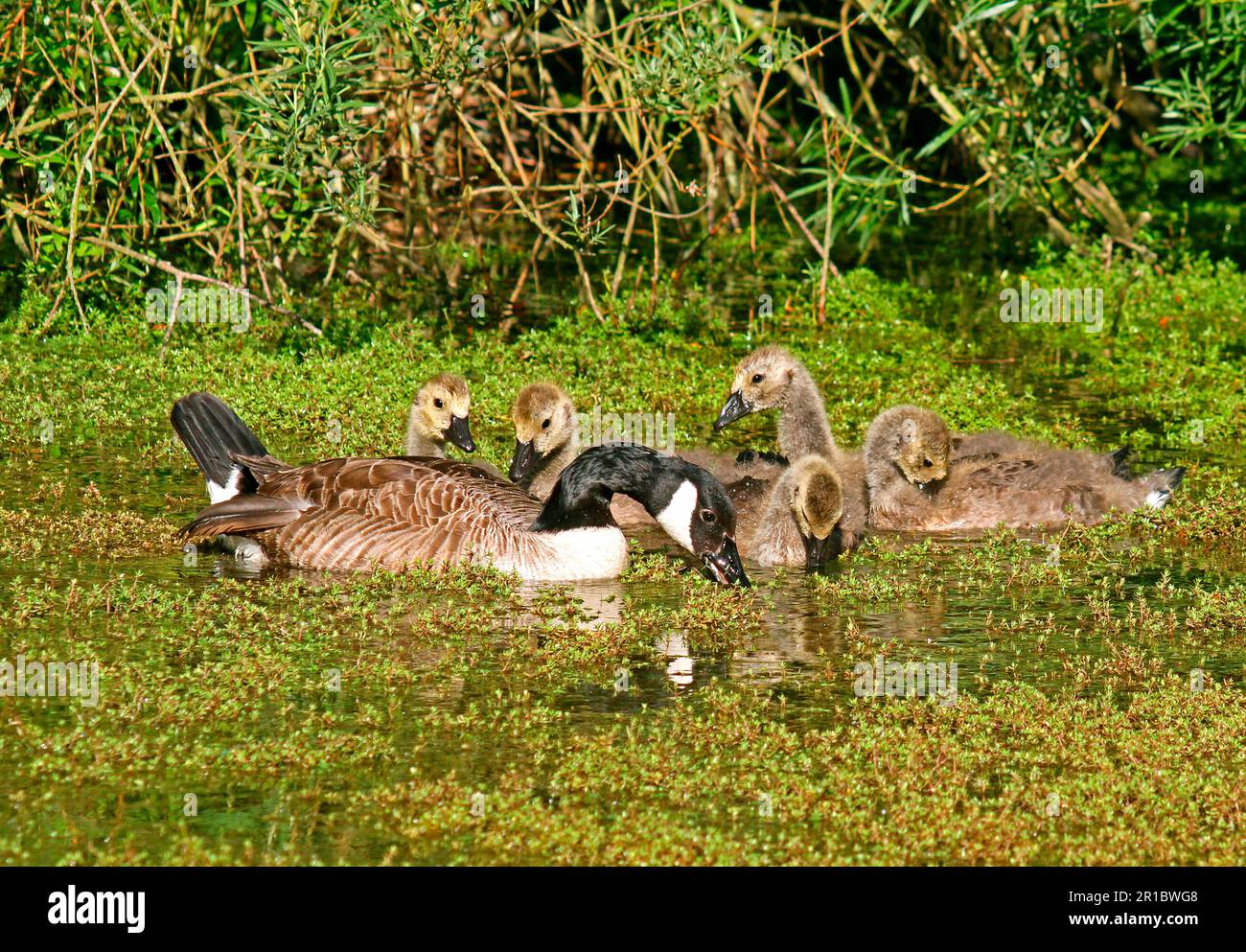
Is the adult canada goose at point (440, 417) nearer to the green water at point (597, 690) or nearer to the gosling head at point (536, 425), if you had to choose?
the gosling head at point (536, 425)

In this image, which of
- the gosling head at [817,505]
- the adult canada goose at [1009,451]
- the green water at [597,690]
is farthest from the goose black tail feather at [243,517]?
the adult canada goose at [1009,451]

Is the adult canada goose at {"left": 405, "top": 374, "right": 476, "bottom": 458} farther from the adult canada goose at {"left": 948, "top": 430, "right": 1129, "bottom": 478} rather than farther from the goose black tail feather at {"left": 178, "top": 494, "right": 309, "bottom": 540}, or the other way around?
the adult canada goose at {"left": 948, "top": 430, "right": 1129, "bottom": 478}

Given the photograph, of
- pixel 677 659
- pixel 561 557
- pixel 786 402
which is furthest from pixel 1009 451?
pixel 677 659

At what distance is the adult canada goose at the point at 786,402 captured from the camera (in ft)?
40.4

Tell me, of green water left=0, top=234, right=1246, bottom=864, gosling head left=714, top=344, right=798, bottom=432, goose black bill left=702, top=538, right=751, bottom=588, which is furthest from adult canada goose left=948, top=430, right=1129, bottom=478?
goose black bill left=702, top=538, right=751, bottom=588

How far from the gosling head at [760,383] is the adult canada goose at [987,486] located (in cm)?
96

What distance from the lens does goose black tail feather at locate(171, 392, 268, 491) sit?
10898mm

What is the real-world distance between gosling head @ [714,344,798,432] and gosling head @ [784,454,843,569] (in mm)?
1605

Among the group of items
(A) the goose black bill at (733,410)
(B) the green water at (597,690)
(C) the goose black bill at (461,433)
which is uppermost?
(A) the goose black bill at (733,410)

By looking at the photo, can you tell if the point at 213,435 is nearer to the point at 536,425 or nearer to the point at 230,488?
the point at 230,488

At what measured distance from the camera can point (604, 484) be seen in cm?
1021

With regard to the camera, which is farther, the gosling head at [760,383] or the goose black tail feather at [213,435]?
the gosling head at [760,383]

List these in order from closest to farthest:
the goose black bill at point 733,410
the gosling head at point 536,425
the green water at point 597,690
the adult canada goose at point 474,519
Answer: the green water at point 597,690 < the adult canada goose at point 474,519 < the gosling head at point 536,425 < the goose black bill at point 733,410

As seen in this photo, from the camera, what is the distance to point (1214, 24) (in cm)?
1481
